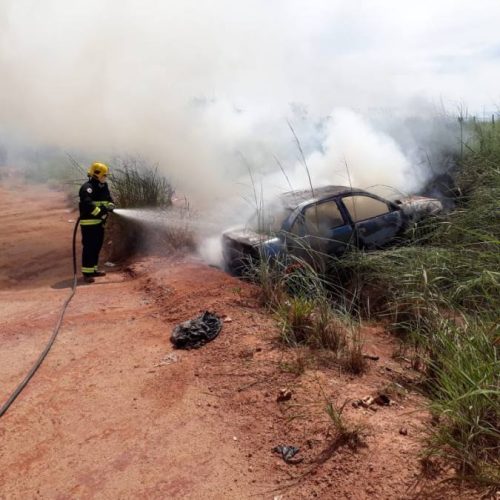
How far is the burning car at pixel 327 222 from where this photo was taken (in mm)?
5816

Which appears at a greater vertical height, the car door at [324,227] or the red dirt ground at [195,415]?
the car door at [324,227]

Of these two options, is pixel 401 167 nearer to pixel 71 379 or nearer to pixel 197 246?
A: pixel 197 246

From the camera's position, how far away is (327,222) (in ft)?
20.2

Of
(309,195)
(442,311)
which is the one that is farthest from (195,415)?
(309,195)

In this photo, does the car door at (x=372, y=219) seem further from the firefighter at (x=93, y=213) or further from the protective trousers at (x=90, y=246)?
the protective trousers at (x=90, y=246)

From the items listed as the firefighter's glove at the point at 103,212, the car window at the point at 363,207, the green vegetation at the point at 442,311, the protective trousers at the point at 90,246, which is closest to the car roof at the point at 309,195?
the car window at the point at 363,207

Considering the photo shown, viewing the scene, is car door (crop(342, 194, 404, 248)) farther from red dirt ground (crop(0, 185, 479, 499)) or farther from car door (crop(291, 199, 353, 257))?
red dirt ground (crop(0, 185, 479, 499))

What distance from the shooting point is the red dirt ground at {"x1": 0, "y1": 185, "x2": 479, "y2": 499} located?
275 centimetres

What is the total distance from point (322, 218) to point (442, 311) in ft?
9.14

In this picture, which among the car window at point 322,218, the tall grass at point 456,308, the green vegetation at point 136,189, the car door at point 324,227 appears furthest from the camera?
the green vegetation at point 136,189

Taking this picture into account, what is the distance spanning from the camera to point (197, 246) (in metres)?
7.81

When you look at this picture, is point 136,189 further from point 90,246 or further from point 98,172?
point 90,246

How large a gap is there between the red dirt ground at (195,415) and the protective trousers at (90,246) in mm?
A: 1685

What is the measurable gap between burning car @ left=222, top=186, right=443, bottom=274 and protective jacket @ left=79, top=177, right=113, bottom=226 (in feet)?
7.35
